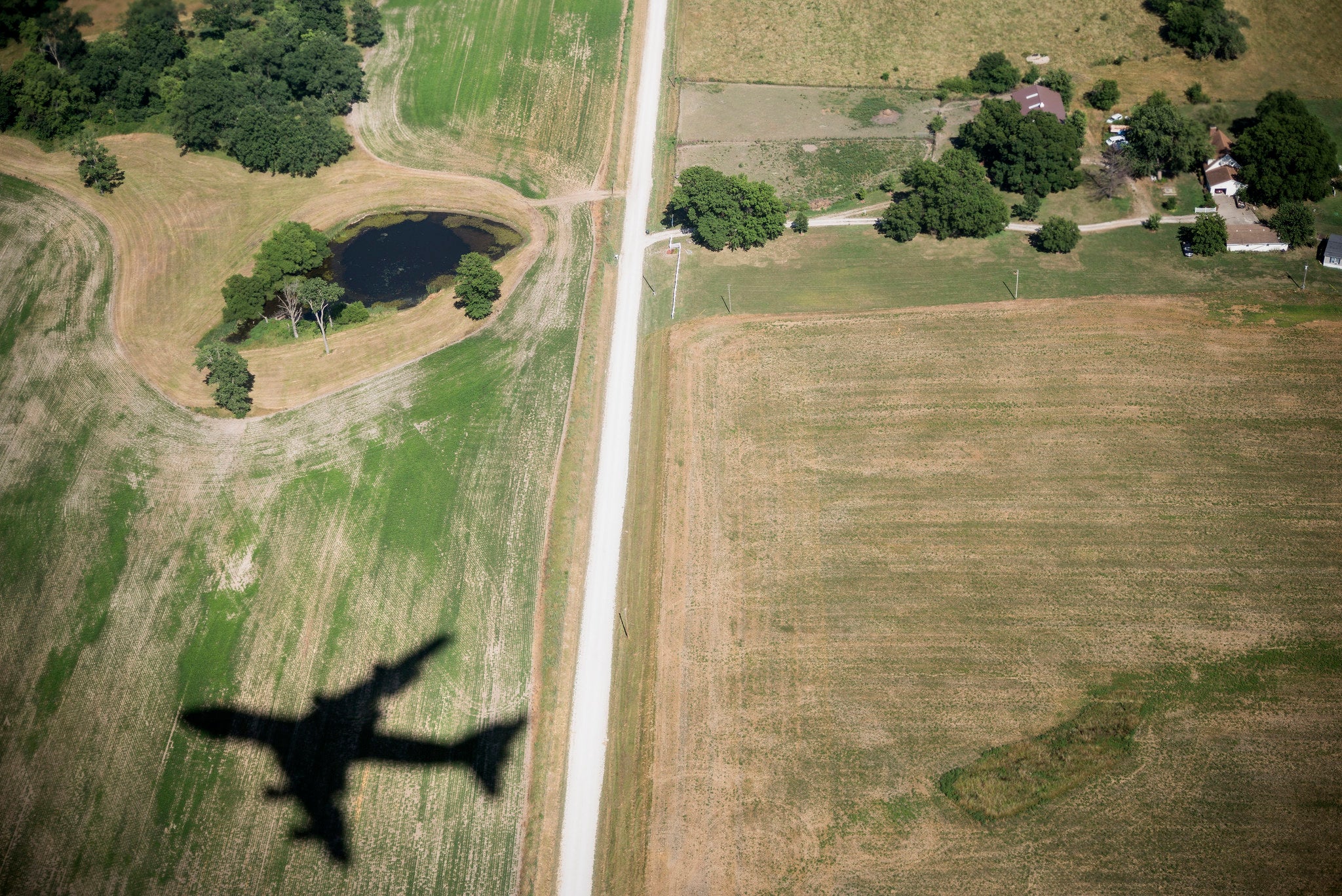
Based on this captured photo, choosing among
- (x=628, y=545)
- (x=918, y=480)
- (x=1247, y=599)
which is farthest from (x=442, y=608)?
(x=1247, y=599)

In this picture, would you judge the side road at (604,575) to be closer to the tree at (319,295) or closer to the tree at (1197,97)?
the tree at (319,295)

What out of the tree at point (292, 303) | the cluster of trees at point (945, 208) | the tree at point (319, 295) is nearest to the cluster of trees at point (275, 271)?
the tree at point (292, 303)

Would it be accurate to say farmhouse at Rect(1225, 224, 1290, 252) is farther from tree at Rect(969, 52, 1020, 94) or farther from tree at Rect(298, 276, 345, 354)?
Result: tree at Rect(298, 276, 345, 354)

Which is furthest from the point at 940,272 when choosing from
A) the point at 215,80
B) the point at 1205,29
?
the point at 215,80

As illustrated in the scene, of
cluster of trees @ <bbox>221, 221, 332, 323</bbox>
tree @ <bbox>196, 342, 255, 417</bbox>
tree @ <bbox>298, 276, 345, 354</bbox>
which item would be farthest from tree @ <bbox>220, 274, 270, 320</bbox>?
tree @ <bbox>196, 342, 255, 417</bbox>

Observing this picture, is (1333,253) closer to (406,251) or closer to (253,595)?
(406,251)
